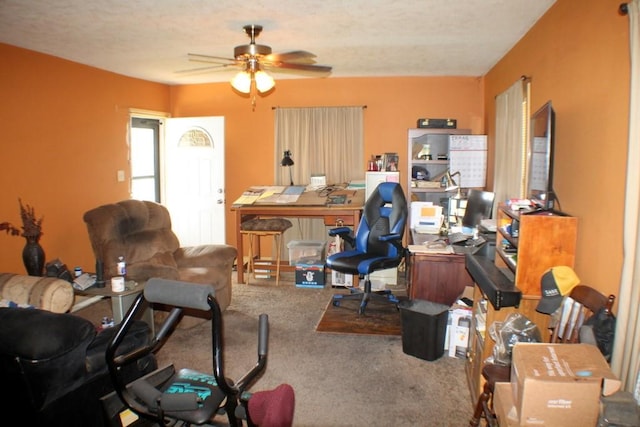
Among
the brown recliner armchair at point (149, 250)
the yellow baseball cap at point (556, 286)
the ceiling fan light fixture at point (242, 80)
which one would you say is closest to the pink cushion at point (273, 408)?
the yellow baseball cap at point (556, 286)

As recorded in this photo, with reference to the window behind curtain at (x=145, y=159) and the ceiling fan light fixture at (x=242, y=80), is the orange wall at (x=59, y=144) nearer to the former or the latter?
the window behind curtain at (x=145, y=159)

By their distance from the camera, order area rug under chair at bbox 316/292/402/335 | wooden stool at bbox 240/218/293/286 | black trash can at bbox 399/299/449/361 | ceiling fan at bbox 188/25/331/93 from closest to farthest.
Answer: black trash can at bbox 399/299/449/361 → ceiling fan at bbox 188/25/331/93 → area rug under chair at bbox 316/292/402/335 → wooden stool at bbox 240/218/293/286

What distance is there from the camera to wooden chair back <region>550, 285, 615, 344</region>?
2059mm

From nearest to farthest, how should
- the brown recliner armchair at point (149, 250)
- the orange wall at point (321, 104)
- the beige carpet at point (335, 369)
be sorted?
the orange wall at point (321, 104) < the beige carpet at point (335, 369) < the brown recliner armchair at point (149, 250)

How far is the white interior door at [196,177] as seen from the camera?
5.89 metres

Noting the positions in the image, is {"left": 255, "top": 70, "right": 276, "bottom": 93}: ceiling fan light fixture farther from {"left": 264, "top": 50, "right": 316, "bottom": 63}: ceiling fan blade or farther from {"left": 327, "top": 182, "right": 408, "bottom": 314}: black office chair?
{"left": 327, "top": 182, "right": 408, "bottom": 314}: black office chair

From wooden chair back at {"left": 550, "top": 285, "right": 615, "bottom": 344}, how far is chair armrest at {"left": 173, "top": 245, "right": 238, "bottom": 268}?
113 inches

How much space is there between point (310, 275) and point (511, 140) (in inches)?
97.6

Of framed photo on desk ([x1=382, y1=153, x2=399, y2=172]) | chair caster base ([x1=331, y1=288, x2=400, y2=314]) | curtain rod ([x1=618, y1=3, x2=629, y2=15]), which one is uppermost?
curtain rod ([x1=618, y1=3, x2=629, y2=15])

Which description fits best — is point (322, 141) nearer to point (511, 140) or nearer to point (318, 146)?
point (318, 146)

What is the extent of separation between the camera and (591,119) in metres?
2.42

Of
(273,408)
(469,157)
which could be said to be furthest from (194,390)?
(469,157)

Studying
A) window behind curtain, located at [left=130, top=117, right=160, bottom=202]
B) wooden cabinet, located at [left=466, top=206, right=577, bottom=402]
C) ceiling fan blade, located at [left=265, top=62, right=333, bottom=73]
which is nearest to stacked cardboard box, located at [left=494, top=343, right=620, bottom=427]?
wooden cabinet, located at [left=466, top=206, right=577, bottom=402]

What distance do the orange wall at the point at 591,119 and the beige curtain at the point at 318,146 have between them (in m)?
2.88
